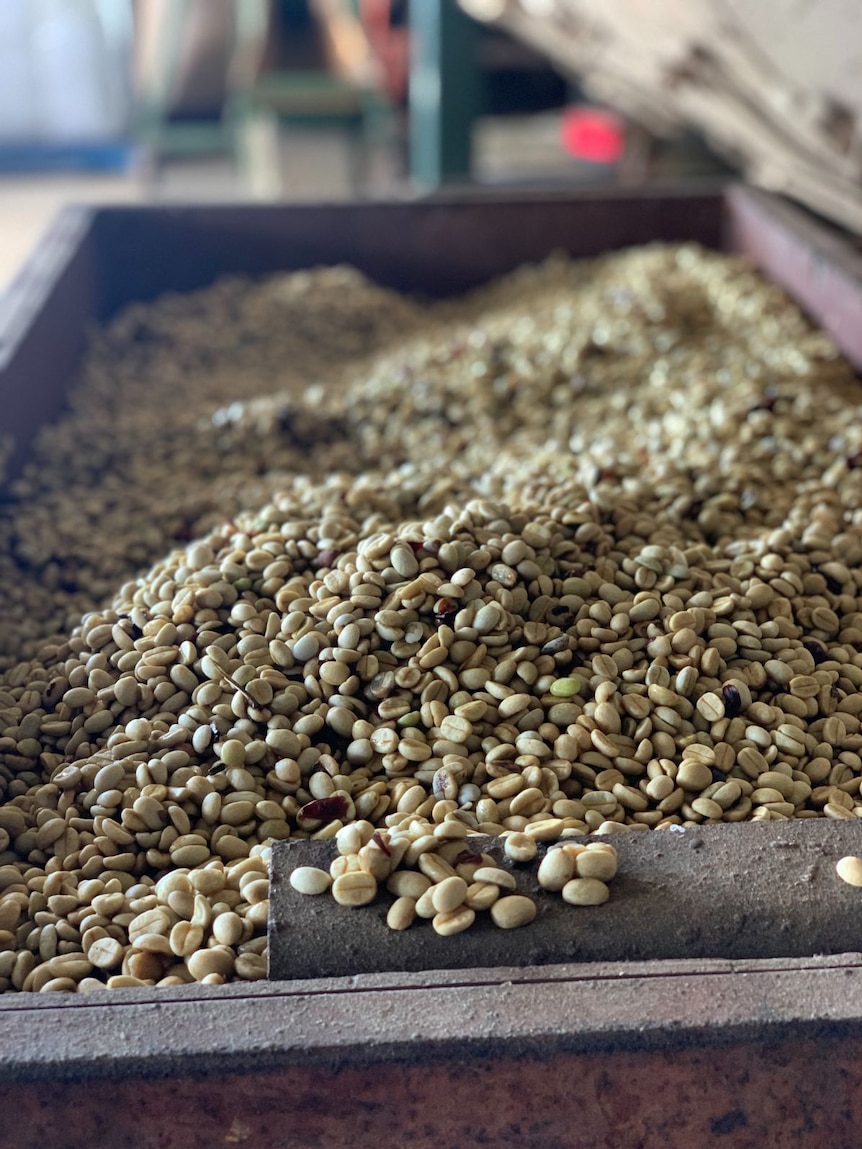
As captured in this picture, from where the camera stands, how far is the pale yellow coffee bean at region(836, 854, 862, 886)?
1.11 meters

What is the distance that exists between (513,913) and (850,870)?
0.35 meters

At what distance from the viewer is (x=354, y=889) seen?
1.11 m

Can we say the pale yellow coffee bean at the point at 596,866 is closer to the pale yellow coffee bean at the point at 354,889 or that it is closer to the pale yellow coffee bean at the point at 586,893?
the pale yellow coffee bean at the point at 586,893

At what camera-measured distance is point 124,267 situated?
3.72 metres

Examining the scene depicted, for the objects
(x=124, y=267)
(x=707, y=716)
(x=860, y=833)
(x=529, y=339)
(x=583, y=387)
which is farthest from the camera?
(x=124, y=267)

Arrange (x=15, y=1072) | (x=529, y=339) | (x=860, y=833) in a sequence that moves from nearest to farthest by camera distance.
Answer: (x=15, y=1072), (x=860, y=833), (x=529, y=339)

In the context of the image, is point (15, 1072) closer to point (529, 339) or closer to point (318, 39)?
point (529, 339)

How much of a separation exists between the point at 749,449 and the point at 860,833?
1.18 metres

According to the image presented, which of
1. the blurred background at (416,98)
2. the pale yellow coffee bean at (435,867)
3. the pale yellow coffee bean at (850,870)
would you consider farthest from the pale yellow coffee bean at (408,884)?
the blurred background at (416,98)

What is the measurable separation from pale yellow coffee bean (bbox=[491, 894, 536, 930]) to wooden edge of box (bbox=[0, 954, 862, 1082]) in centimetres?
8

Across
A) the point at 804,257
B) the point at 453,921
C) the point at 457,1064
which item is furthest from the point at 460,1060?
the point at 804,257

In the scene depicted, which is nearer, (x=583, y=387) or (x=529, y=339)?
(x=583, y=387)

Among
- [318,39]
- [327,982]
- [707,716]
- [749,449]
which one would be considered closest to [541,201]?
[749,449]

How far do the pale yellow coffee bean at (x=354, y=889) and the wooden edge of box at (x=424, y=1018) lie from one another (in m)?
0.12
